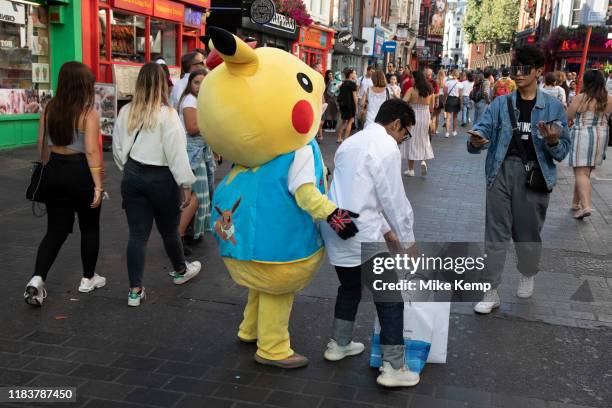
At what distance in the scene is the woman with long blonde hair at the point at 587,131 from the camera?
24.5 ft

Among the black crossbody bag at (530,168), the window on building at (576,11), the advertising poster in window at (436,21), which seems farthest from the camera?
the advertising poster in window at (436,21)

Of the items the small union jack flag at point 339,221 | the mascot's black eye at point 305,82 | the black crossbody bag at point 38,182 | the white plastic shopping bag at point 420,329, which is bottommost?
the white plastic shopping bag at point 420,329

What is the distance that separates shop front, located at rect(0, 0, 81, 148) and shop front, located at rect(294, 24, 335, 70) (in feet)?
41.7

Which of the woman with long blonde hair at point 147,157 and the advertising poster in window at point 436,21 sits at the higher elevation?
the advertising poster in window at point 436,21

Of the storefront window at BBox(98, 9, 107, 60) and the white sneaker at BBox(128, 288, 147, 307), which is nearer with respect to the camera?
the white sneaker at BBox(128, 288, 147, 307)

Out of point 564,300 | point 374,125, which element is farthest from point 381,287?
point 564,300

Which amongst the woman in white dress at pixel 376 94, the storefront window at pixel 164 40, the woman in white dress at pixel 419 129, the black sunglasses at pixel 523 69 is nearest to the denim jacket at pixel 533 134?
the black sunglasses at pixel 523 69

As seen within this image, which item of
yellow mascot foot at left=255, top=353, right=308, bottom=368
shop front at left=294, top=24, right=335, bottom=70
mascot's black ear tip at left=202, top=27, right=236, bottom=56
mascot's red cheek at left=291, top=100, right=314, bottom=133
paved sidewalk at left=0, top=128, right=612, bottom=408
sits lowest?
paved sidewalk at left=0, top=128, right=612, bottom=408

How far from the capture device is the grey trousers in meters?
4.55

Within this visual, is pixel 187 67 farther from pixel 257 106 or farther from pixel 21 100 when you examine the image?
pixel 21 100

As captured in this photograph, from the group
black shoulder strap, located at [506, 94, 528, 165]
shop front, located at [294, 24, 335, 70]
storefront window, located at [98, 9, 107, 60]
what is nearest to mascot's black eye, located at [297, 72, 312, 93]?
black shoulder strap, located at [506, 94, 528, 165]

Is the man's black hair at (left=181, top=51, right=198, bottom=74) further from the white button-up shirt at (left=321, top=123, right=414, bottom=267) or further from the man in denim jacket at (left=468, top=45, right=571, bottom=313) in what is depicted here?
the white button-up shirt at (left=321, top=123, right=414, bottom=267)

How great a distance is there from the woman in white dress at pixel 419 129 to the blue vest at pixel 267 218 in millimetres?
7176

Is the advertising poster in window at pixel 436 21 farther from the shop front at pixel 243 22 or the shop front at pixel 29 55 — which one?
the shop front at pixel 29 55
